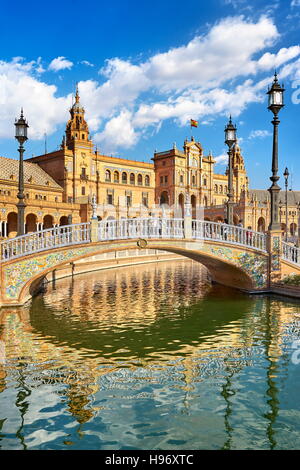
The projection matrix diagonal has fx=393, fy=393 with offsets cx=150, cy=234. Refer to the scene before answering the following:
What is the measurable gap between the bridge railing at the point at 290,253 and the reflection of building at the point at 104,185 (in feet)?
98.7

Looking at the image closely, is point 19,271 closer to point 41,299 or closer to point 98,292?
point 41,299

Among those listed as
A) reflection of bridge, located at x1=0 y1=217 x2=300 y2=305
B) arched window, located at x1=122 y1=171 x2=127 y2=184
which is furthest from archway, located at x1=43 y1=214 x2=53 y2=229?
reflection of bridge, located at x1=0 y1=217 x2=300 y2=305

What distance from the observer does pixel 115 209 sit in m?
55.5

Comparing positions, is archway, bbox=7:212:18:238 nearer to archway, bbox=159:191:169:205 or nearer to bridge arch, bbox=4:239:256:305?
bridge arch, bbox=4:239:256:305

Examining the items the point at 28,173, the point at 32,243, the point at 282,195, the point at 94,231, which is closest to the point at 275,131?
the point at 94,231

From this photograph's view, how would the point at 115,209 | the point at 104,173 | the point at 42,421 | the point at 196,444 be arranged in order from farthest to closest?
the point at 104,173 < the point at 115,209 < the point at 42,421 < the point at 196,444

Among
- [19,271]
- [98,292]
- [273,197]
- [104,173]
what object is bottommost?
[98,292]

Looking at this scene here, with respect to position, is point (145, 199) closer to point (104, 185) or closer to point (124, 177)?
point (124, 177)

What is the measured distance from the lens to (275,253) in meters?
17.7

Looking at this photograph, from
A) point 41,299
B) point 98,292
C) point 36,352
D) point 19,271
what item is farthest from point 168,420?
point 98,292

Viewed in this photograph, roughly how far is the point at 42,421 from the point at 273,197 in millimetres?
13785

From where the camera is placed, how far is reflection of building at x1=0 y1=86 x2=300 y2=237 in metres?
45.8

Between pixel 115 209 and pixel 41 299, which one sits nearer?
pixel 41 299

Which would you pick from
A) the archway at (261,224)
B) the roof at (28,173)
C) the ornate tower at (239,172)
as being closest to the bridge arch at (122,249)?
the roof at (28,173)
